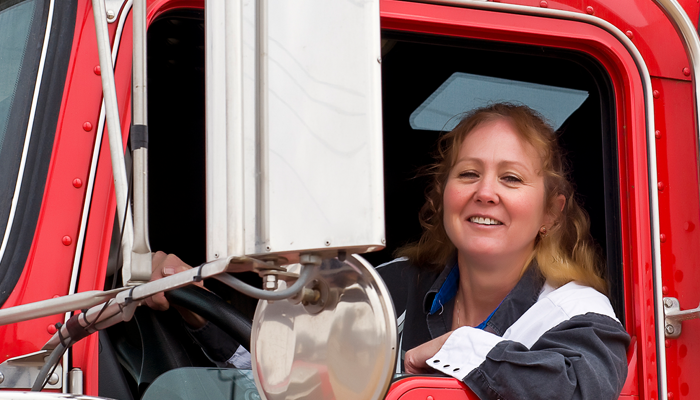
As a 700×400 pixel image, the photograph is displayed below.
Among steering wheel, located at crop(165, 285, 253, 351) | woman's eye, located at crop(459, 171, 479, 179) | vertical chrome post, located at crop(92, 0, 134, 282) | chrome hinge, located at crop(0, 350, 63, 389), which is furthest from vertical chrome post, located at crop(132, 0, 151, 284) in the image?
woman's eye, located at crop(459, 171, 479, 179)

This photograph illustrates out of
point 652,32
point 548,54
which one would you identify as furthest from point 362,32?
point 652,32

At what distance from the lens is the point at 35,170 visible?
52.5 inches

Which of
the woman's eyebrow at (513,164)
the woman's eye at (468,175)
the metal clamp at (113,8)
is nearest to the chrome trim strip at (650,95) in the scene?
the woman's eyebrow at (513,164)

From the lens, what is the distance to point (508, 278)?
1938 millimetres

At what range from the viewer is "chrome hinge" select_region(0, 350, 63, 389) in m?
1.21

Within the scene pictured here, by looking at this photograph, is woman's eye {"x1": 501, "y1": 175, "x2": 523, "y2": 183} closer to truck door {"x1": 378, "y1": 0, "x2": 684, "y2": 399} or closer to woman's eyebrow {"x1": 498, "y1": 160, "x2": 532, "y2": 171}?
woman's eyebrow {"x1": 498, "y1": 160, "x2": 532, "y2": 171}

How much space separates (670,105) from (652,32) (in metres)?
0.18

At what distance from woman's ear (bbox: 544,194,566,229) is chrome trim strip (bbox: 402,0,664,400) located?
13.4 inches

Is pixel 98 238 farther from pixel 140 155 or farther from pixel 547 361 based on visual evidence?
pixel 547 361

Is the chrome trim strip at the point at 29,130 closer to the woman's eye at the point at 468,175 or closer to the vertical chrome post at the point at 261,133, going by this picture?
the vertical chrome post at the point at 261,133

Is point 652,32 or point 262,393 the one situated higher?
point 652,32

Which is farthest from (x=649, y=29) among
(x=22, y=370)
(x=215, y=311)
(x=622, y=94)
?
(x=22, y=370)

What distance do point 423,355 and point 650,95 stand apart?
30.5 inches

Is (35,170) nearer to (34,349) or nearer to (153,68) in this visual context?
(34,349)
